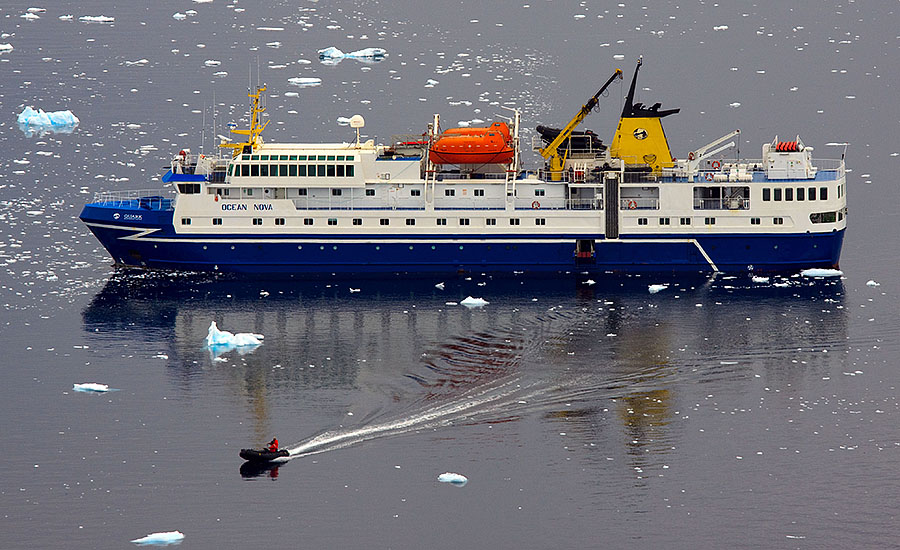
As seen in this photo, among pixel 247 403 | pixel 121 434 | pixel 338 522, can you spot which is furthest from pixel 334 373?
pixel 338 522

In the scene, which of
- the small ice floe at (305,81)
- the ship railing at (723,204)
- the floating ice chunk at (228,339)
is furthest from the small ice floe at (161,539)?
the small ice floe at (305,81)

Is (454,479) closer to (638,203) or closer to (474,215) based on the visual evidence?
(474,215)

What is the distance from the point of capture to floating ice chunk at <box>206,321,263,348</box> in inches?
1977

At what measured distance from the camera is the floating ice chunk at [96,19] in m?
122

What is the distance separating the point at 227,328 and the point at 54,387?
8.17 meters

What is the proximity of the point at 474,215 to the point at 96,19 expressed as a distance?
241ft

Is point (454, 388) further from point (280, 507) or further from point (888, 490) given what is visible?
point (888, 490)

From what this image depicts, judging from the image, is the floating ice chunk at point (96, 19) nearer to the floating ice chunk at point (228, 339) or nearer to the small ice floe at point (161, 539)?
the floating ice chunk at point (228, 339)

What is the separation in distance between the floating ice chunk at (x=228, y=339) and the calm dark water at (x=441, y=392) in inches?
20.9

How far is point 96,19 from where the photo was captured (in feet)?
402

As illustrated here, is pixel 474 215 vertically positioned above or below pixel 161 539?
above

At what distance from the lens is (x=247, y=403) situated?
4469cm

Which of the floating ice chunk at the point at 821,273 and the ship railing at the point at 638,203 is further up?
the ship railing at the point at 638,203

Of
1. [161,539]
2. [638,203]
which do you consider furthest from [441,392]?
[638,203]
